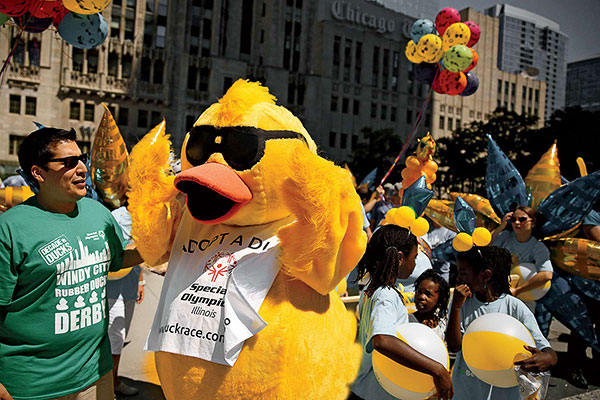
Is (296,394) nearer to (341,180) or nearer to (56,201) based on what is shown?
(341,180)

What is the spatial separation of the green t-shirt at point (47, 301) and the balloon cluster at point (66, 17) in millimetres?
3644

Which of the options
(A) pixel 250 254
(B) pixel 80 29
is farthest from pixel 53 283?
(B) pixel 80 29

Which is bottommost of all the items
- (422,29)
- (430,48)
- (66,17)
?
(66,17)

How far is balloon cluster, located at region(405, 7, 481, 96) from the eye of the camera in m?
8.29

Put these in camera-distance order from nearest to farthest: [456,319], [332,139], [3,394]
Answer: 1. [3,394]
2. [456,319]
3. [332,139]

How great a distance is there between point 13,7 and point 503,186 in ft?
16.9

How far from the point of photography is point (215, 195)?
2064 mm

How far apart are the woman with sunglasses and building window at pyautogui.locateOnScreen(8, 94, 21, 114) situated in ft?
104

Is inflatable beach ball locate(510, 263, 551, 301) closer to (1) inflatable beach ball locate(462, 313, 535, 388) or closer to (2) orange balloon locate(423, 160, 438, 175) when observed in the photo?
(1) inflatable beach ball locate(462, 313, 535, 388)

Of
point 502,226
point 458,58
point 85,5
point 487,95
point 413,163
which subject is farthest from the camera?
point 487,95

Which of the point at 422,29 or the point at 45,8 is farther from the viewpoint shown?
the point at 422,29

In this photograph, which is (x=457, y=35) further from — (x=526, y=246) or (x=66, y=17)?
(x=66, y=17)

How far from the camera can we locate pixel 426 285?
2.79 meters

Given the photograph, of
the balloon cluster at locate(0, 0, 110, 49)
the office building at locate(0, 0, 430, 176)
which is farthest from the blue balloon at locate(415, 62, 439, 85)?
the office building at locate(0, 0, 430, 176)
